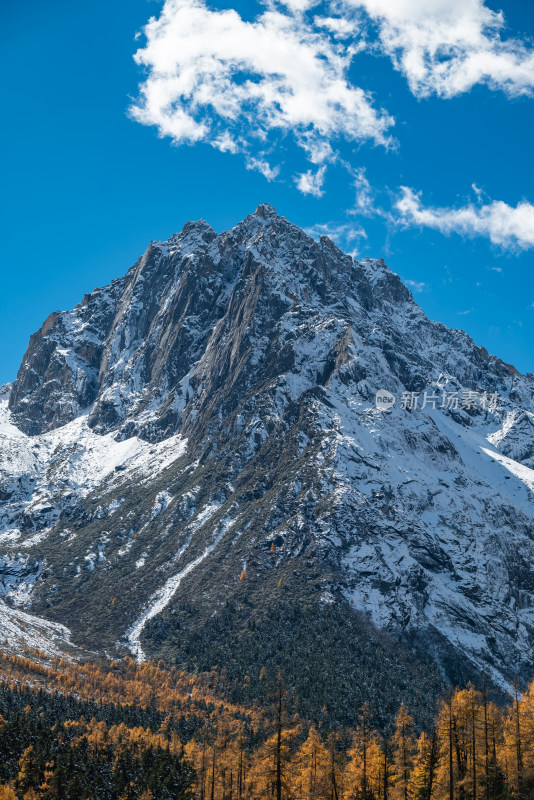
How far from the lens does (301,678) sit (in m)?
199

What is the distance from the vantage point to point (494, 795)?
2507 inches

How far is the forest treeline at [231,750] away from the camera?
66000 millimetres

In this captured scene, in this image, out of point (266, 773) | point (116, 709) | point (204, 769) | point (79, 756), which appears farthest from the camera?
point (116, 709)

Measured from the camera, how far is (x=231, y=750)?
289 feet

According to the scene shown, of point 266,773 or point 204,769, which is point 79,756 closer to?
point 204,769

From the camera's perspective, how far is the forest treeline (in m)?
66.0

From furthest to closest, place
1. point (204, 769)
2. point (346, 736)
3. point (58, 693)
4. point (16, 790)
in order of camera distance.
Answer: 1. point (58, 693)
2. point (346, 736)
3. point (16, 790)
4. point (204, 769)

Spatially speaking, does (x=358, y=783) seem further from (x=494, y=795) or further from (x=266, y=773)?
(x=266, y=773)

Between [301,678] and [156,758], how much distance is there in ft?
285

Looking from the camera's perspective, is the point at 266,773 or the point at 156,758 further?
the point at 156,758

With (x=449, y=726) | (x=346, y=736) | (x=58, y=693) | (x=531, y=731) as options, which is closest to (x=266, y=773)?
(x=449, y=726)

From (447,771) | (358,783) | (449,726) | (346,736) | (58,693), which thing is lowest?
(58,693)

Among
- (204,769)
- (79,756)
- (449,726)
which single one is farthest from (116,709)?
(449,726)

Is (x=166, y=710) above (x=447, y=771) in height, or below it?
below
